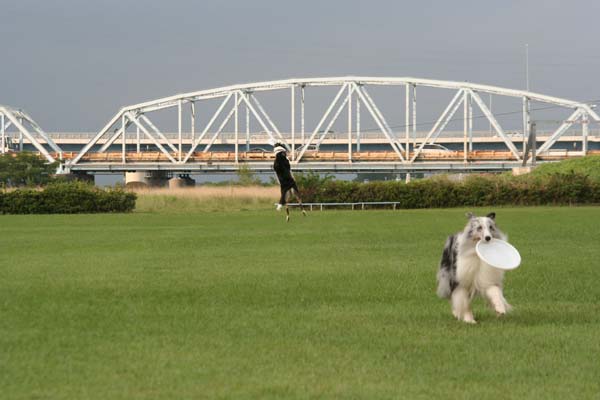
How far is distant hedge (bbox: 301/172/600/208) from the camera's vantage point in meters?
50.7

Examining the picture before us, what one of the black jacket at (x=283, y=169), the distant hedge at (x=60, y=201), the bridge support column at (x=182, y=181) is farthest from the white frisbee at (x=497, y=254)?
the bridge support column at (x=182, y=181)

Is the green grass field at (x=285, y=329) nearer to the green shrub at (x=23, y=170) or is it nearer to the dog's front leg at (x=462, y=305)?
the dog's front leg at (x=462, y=305)

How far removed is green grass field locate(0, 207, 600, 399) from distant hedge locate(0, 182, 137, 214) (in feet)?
98.0

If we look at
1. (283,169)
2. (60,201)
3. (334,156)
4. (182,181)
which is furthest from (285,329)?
(182,181)

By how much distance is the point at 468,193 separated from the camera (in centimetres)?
5088

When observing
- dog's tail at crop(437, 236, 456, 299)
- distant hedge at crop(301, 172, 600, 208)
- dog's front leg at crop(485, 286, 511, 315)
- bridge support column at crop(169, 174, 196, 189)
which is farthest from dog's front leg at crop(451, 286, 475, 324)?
bridge support column at crop(169, 174, 196, 189)

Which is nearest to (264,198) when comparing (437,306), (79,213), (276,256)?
(79,213)

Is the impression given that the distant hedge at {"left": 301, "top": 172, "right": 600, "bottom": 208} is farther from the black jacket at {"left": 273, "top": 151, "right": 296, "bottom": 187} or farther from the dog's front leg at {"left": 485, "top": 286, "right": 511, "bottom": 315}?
the dog's front leg at {"left": 485, "top": 286, "right": 511, "bottom": 315}

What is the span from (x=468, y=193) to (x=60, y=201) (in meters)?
19.5

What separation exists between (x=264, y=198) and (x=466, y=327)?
47386 mm

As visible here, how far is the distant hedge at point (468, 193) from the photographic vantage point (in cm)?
5066

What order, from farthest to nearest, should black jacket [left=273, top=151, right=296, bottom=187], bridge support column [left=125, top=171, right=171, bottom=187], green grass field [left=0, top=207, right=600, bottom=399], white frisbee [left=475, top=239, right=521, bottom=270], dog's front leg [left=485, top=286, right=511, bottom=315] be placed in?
bridge support column [left=125, top=171, right=171, bottom=187]
black jacket [left=273, top=151, right=296, bottom=187]
dog's front leg [left=485, top=286, right=511, bottom=315]
white frisbee [left=475, top=239, right=521, bottom=270]
green grass field [left=0, top=207, right=600, bottom=399]

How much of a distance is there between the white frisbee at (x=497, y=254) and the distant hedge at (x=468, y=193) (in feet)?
135

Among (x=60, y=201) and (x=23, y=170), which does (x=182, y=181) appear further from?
(x=60, y=201)
